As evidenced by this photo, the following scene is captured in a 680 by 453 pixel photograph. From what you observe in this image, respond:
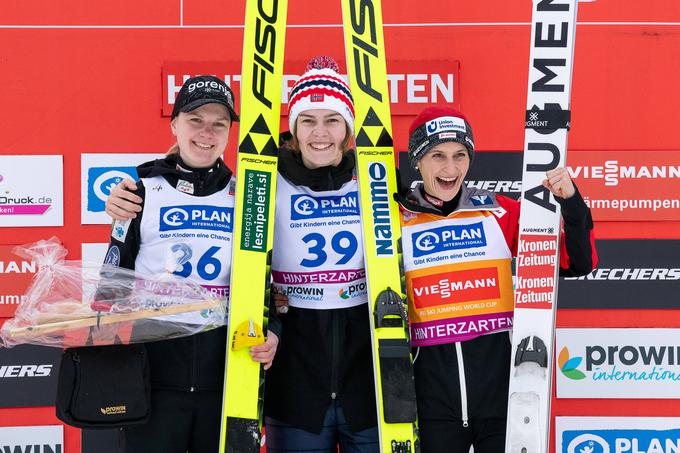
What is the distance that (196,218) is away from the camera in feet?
7.79

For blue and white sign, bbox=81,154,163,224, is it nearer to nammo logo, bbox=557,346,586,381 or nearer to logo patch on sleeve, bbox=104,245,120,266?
logo patch on sleeve, bbox=104,245,120,266

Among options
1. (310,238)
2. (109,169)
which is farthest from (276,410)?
(109,169)

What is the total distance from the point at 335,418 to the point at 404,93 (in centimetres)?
167

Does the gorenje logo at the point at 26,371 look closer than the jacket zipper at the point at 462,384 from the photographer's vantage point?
No

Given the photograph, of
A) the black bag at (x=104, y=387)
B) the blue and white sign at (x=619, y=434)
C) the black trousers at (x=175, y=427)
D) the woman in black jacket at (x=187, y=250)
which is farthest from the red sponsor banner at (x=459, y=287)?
the blue and white sign at (x=619, y=434)

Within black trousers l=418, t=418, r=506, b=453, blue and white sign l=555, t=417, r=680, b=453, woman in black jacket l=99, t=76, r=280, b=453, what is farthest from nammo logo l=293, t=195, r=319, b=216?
blue and white sign l=555, t=417, r=680, b=453

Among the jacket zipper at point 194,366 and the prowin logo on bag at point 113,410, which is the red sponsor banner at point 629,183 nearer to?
the jacket zipper at point 194,366

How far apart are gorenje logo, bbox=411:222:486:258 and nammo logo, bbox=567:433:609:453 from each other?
1.64 metres

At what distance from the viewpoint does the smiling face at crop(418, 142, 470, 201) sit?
239 cm

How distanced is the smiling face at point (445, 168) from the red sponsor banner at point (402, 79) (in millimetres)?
1118

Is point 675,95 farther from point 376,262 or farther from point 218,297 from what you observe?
point 218,297

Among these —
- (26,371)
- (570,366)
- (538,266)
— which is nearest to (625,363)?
(570,366)

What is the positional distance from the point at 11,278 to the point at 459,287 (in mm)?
2178

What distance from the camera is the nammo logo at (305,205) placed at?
7.98 feet
